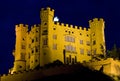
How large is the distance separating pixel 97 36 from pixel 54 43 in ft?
37.3

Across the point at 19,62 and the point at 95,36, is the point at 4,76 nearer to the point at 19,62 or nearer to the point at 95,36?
the point at 19,62

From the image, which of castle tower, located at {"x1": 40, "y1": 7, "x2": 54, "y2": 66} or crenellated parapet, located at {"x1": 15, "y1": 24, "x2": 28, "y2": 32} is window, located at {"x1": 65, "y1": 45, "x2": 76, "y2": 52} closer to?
castle tower, located at {"x1": 40, "y1": 7, "x2": 54, "y2": 66}

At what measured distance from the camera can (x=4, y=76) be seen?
301 feet

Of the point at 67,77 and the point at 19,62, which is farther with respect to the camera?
the point at 19,62

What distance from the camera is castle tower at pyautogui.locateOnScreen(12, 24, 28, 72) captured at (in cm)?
10262

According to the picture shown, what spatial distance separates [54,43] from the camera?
3900 inches

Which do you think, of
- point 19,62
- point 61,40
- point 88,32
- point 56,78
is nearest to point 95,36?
point 88,32

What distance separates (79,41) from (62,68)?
74.8 ft

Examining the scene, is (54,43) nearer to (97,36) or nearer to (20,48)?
(20,48)

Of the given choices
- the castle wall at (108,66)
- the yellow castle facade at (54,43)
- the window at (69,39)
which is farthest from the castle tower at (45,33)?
the castle wall at (108,66)

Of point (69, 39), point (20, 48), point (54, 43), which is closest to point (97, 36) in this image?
point (69, 39)

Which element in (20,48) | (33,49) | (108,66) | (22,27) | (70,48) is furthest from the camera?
(22,27)

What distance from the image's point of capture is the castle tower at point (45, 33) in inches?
3814

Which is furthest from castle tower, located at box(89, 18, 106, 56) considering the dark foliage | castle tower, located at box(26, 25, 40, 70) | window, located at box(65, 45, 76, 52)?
the dark foliage
